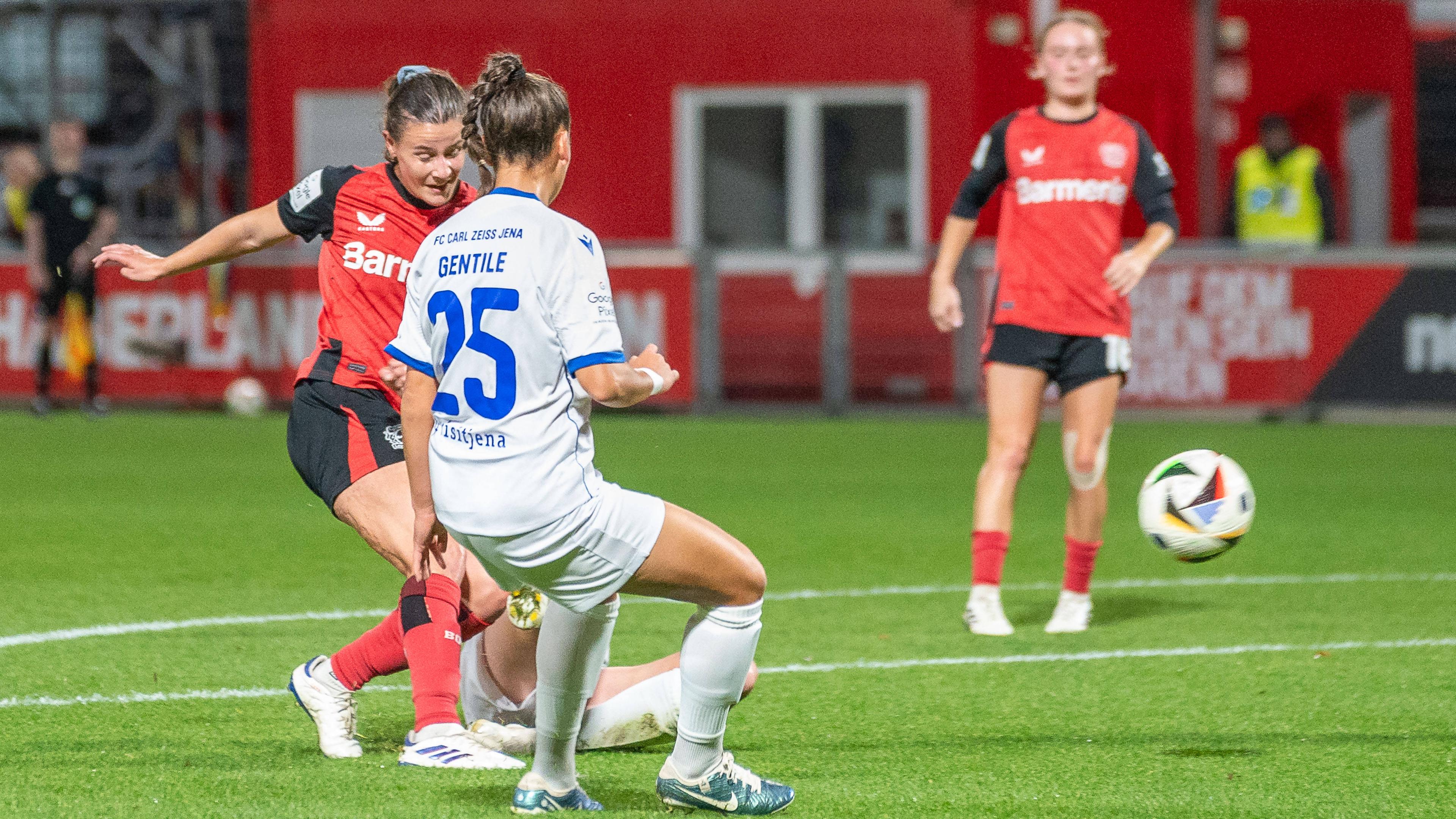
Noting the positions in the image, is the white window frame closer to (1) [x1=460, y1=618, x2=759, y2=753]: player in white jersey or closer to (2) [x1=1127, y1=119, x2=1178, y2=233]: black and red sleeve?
(2) [x1=1127, y1=119, x2=1178, y2=233]: black and red sleeve

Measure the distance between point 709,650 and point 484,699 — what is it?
1.12 meters

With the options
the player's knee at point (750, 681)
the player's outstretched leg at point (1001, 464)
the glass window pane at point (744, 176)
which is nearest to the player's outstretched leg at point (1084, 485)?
the player's outstretched leg at point (1001, 464)

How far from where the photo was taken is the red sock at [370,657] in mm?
4699

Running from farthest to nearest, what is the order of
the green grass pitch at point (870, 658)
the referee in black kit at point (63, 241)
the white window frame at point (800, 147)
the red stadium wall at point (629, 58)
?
the white window frame at point (800, 147) < the red stadium wall at point (629, 58) < the referee in black kit at point (63, 241) < the green grass pitch at point (870, 658)

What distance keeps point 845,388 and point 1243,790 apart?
11540 millimetres

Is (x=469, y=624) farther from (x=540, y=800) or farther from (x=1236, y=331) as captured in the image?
(x=1236, y=331)

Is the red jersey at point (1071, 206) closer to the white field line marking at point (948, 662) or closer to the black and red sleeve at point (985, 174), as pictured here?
the black and red sleeve at point (985, 174)

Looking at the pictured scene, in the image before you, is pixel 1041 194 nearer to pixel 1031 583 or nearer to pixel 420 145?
pixel 1031 583

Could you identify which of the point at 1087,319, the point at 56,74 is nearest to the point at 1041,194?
the point at 1087,319

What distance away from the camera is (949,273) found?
682 cm

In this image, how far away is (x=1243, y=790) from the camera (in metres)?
4.30

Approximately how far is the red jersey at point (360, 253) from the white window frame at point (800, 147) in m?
14.0

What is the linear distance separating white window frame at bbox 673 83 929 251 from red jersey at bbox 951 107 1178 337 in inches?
481

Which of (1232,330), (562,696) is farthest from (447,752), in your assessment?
(1232,330)
